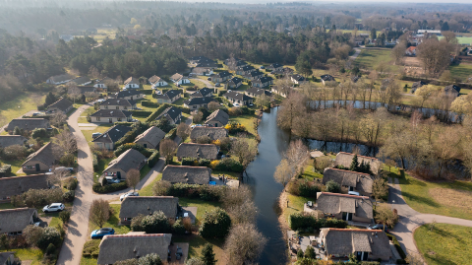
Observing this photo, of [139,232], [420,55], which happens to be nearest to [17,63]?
[139,232]

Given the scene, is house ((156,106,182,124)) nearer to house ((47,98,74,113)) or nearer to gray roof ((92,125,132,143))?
gray roof ((92,125,132,143))

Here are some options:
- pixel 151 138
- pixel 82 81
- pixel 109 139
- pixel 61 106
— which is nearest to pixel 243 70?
pixel 82 81

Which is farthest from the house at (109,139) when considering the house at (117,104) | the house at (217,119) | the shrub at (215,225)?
the shrub at (215,225)

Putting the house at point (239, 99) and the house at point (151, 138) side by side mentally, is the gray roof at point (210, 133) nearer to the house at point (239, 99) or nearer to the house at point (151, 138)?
the house at point (151, 138)

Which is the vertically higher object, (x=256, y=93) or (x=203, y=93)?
(x=203, y=93)

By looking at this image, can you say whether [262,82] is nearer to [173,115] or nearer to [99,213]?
[173,115]

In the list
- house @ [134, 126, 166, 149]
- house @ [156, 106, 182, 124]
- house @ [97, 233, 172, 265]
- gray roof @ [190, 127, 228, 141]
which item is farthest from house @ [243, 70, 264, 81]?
house @ [97, 233, 172, 265]
